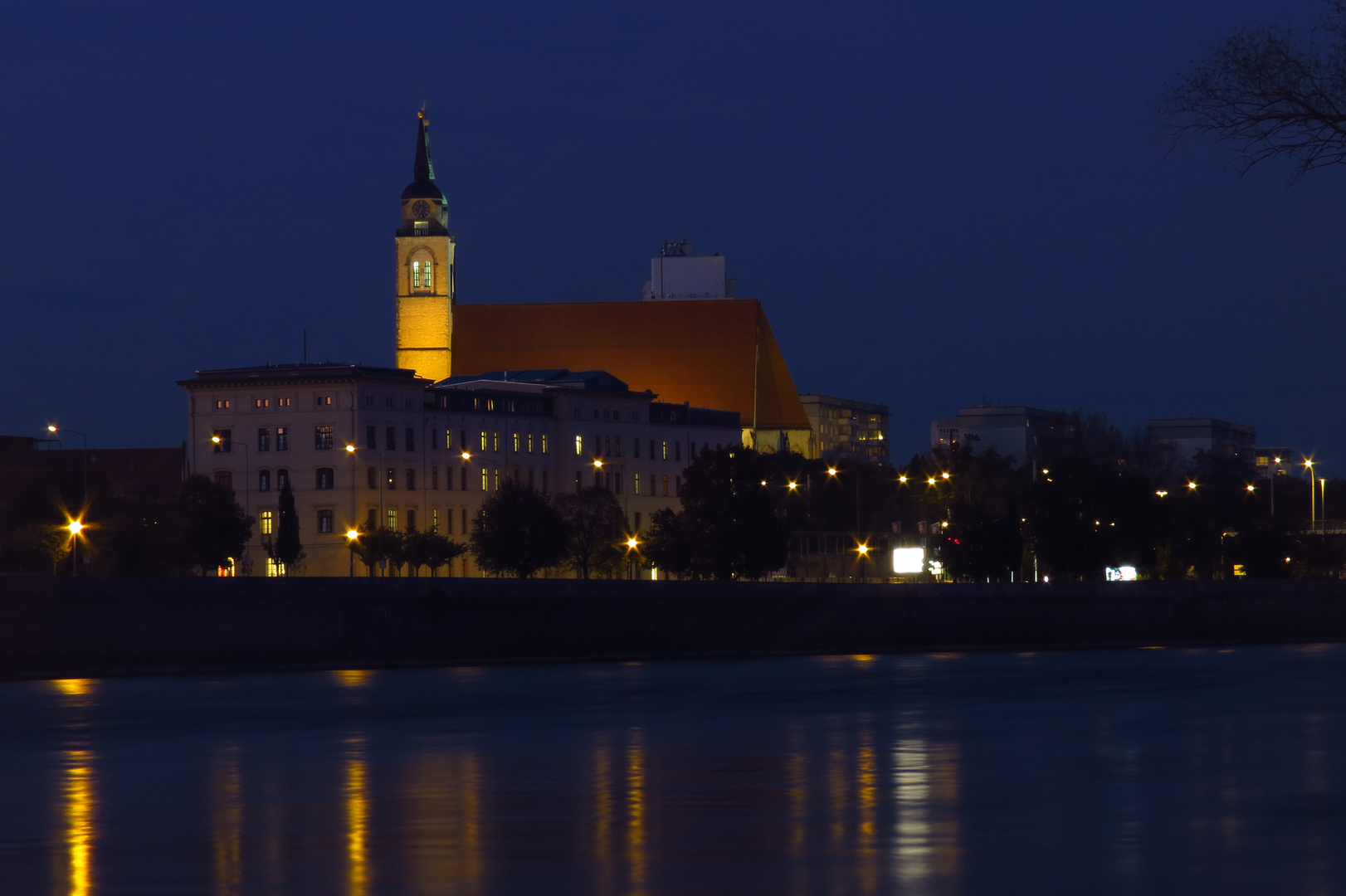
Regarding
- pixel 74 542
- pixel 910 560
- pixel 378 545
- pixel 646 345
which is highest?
pixel 646 345

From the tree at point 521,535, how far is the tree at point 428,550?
3690 mm

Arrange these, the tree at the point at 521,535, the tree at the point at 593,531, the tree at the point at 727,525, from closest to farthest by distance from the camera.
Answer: the tree at the point at 727,525, the tree at the point at 521,535, the tree at the point at 593,531

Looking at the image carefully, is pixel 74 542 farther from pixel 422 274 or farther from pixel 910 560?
pixel 422 274

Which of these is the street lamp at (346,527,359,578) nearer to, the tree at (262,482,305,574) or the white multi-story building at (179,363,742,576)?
the tree at (262,482,305,574)

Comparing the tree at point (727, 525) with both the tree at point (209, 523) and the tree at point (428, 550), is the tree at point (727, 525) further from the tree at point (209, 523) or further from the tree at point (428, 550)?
the tree at point (209, 523)

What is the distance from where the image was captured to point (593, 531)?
116 meters

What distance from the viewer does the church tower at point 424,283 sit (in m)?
164

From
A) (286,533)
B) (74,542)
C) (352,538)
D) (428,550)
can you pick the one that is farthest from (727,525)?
(74,542)

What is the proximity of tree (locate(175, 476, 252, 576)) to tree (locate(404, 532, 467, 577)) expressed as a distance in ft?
28.4

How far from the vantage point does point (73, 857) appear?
15.2 metres

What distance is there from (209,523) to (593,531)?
21.6 meters

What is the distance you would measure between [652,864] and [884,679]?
103 ft

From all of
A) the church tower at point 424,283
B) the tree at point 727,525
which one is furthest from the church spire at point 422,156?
the tree at point 727,525

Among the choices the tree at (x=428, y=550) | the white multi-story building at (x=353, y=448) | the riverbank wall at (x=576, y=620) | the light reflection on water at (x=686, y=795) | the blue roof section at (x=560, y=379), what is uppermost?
the blue roof section at (x=560, y=379)
